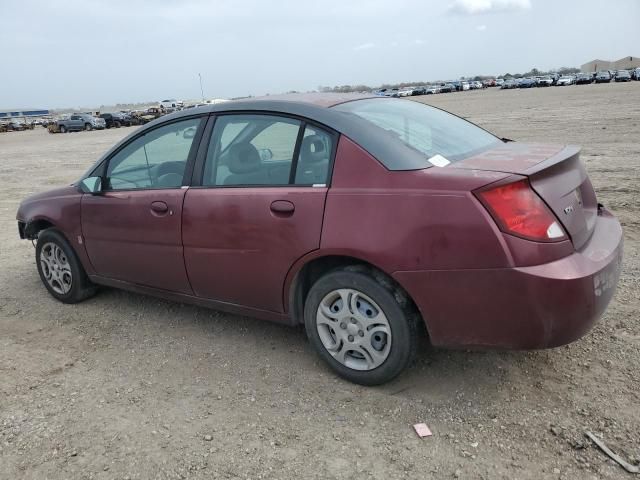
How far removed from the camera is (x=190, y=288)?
147 inches

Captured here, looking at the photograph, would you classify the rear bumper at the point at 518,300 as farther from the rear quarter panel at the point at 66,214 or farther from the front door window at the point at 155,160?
the rear quarter panel at the point at 66,214

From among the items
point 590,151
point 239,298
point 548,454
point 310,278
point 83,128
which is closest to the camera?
point 548,454

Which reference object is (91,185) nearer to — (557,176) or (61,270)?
(61,270)

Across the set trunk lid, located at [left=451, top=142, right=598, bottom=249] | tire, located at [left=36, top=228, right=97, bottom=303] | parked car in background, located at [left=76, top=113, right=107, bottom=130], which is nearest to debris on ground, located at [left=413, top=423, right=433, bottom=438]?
trunk lid, located at [left=451, top=142, right=598, bottom=249]

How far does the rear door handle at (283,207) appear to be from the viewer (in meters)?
3.06

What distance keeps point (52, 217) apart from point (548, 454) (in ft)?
13.5

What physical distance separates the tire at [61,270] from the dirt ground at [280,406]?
1.27 feet

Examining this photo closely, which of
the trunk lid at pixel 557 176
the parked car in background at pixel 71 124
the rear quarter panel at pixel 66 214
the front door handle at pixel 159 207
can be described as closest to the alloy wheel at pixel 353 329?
the trunk lid at pixel 557 176

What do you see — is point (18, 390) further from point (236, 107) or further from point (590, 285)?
point (590, 285)

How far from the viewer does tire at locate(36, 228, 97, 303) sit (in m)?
4.57

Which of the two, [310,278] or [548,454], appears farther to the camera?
[310,278]

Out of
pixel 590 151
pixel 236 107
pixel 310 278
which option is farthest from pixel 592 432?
pixel 590 151

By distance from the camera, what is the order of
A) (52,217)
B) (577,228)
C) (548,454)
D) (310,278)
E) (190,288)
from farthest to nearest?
(52,217), (190,288), (310,278), (577,228), (548,454)

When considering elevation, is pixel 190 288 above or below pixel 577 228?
below
